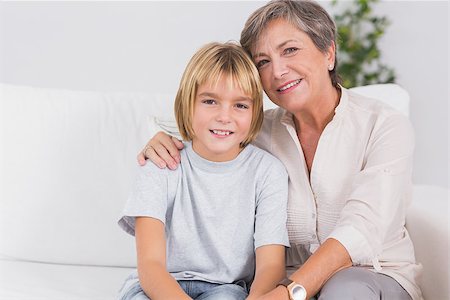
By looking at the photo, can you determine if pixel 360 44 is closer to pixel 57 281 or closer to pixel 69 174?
pixel 69 174

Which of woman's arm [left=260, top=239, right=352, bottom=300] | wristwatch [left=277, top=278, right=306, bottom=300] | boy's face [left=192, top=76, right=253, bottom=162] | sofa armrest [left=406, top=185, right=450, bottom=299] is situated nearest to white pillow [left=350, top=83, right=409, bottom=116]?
sofa armrest [left=406, top=185, right=450, bottom=299]

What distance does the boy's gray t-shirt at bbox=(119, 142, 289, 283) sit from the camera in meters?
1.79

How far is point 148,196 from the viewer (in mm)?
1751

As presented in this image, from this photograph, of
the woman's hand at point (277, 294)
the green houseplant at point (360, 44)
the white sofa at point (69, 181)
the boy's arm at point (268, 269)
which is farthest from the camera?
the green houseplant at point (360, 44)

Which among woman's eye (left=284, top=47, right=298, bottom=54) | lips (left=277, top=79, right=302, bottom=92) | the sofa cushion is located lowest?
the sofa cushion

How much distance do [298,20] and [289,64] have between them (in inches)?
4.6

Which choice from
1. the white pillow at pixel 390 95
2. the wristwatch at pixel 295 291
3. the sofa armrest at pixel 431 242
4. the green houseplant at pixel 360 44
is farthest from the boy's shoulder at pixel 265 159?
the green houseplant at pixel 360 44

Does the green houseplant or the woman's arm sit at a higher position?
the green houseplant

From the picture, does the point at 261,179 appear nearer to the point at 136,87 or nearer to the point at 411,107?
the point at 136,87

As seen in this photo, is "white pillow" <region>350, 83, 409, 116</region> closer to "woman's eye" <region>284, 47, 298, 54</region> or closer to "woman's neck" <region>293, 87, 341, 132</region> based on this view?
"woman's neck" <region>293, 87, 341, 132</region>

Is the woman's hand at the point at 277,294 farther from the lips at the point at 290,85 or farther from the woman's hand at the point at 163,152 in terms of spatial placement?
the lips at the point at 290,85

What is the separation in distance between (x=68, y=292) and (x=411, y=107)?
200 cm

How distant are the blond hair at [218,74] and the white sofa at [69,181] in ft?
1.23

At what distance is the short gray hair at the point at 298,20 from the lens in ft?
5.93
